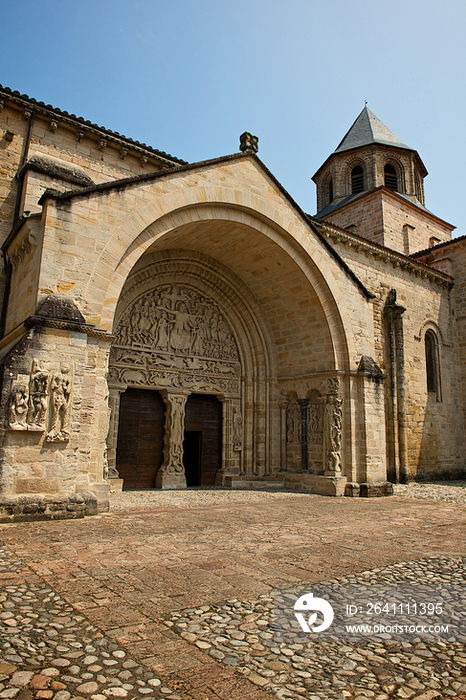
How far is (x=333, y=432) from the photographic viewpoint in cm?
1055

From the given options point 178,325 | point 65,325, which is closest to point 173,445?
point 178,325

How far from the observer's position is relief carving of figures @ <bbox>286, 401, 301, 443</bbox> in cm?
1172

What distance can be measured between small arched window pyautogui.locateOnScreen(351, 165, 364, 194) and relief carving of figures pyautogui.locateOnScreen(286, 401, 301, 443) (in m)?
14.0

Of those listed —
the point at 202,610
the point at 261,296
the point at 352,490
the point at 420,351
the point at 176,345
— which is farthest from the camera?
the point at 420,351

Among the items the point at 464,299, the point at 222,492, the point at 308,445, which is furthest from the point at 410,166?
the point at 222,492

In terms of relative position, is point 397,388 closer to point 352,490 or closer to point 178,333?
point 352,490

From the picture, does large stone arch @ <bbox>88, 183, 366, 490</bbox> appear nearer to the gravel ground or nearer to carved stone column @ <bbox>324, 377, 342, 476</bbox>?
carved stone column @ <bbox>324, 377, 342, 476</bbox>

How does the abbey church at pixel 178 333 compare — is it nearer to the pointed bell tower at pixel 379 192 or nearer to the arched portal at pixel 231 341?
the arched portal at pixel 231 341

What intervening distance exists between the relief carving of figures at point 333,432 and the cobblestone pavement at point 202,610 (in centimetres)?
408

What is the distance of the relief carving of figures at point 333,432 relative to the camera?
10422 millimetres

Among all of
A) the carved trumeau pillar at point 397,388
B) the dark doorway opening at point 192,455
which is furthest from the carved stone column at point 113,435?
the carved trumeau pillar at point 397,388

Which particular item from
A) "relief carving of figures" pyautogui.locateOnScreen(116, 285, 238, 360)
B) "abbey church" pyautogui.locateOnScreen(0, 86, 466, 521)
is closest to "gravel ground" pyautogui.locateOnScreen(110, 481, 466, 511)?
"abbey church" pyautogui.locateOnScreen(0, 86, 466, 521)

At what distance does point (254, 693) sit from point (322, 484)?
8.70 meters

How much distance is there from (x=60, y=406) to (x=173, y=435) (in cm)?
446
